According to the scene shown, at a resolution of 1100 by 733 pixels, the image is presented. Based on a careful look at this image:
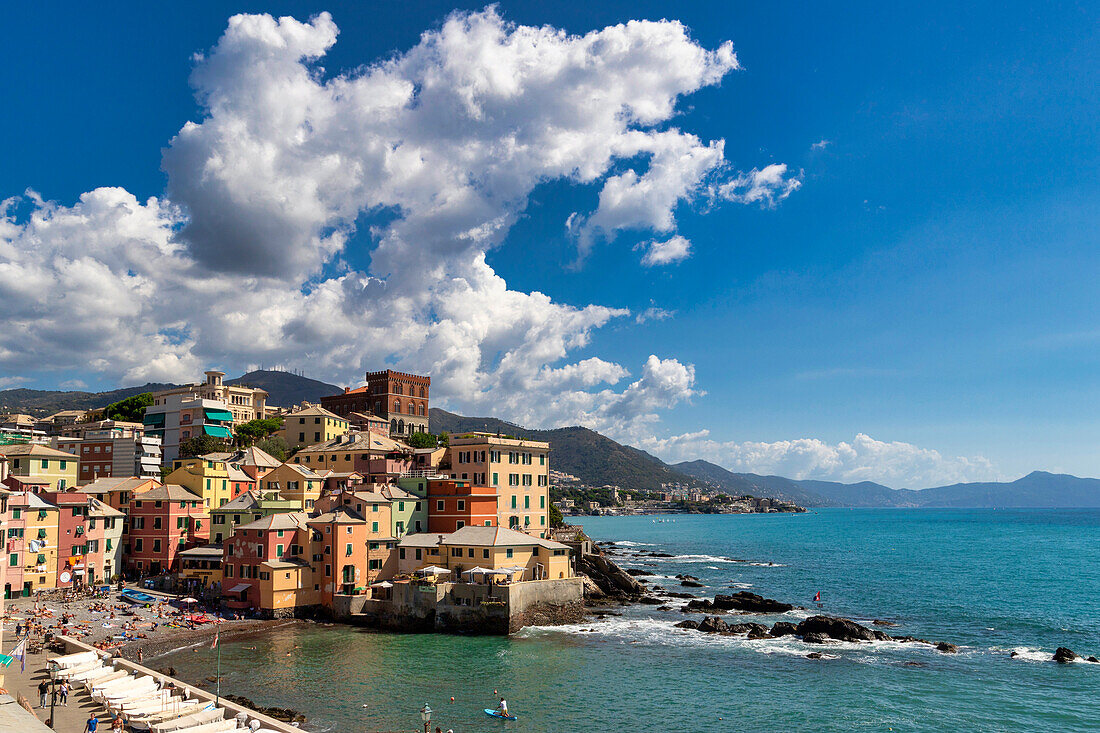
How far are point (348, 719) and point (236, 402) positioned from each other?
402 feet

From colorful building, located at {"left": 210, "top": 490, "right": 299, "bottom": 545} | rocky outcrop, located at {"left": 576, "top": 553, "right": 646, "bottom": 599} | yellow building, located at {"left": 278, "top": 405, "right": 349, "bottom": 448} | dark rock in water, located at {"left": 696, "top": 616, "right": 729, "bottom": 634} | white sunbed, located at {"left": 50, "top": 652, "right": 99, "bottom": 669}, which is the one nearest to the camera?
white sunbed, located at {"left": 50, "top": 652, "right": 99, "bottom": 669}

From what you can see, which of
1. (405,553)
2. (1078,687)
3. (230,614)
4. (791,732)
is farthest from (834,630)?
(230,614)

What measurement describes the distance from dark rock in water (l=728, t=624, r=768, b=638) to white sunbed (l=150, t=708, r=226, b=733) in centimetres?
4470

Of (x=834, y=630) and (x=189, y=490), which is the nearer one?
(x=834, y=630)

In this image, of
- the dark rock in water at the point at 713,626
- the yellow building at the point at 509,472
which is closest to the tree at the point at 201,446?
the yellow building at the point at 509,472

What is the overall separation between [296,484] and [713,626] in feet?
160

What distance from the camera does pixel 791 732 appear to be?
40219mm

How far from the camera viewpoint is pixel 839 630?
63.2 m

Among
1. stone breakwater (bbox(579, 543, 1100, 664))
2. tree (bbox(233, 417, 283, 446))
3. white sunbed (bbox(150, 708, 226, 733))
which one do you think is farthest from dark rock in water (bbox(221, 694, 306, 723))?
tree (bbox(233, 417, 283, 446))

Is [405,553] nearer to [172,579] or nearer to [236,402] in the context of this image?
[172,579]

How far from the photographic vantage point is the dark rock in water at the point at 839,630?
62.3 meters

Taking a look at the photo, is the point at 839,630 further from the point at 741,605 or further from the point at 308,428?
the point at 308,428

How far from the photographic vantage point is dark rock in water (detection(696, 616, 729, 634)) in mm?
65375

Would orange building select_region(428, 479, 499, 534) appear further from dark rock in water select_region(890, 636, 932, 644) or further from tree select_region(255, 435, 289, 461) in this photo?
tree select_region(255, 435, 289, 461)
